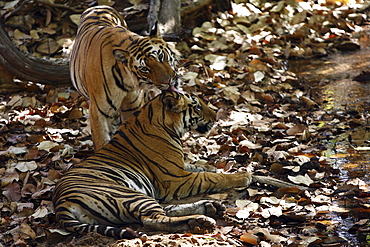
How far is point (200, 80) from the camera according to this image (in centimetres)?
749

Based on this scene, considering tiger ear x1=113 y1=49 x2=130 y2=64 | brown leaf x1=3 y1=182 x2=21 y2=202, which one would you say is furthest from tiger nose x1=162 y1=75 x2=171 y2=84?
brown leaf x1=3 y1=182 x2=21 y2=202

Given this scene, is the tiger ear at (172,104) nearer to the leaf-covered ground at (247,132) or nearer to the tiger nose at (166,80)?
the tiger nose at (166,80)

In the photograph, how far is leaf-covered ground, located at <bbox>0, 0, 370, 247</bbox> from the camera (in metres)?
3.88

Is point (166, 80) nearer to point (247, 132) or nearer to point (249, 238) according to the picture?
point (247, 132)

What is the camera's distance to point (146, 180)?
14.7 feet

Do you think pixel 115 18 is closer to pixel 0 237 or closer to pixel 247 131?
pixel 247 131

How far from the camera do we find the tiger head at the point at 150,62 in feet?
15.7

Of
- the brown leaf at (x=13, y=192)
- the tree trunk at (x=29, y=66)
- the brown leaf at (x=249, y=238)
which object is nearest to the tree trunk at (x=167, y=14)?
the tree trunk at (x=29, y=66)

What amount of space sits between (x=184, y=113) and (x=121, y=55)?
77cm

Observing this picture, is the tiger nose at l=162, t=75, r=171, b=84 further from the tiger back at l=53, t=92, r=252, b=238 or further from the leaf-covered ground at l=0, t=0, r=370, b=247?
the leaf-covered ground at l=0, t=0, r=370, b=247

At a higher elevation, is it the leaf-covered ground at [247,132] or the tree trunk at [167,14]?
the tree trunk at [167,14]

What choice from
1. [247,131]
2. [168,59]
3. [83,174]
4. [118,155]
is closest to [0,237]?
[83,174]

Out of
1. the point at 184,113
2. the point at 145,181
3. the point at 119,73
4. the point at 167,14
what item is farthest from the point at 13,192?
the point at 167,14

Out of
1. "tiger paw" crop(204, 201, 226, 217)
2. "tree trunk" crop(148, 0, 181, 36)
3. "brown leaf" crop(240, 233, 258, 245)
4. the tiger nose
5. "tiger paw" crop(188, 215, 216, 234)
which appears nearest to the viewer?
"brown leaf" crop(240, 233, 258, 245)
